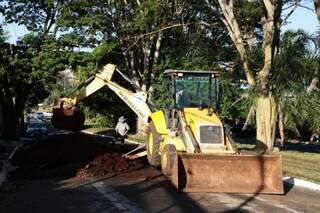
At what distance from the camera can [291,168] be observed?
2067 cm

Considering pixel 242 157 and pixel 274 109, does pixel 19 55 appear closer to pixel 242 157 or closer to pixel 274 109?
pixel 274 109

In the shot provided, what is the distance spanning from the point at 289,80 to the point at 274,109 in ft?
4.95

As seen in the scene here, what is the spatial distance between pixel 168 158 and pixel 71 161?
4.22 metres

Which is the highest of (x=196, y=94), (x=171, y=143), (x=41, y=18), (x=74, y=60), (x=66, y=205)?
(x=41, y=18)

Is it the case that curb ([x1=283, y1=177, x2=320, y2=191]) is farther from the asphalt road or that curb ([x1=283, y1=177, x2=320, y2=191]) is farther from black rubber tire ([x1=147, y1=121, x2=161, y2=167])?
black rubber tire ([x1=147, y1=121, x2=161, y2=167])

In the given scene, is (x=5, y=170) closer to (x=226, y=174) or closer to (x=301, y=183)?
(x=226, y=174)

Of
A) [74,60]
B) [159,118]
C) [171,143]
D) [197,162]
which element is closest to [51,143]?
[159,118]

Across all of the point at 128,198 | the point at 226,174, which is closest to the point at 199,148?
the point at 226,174

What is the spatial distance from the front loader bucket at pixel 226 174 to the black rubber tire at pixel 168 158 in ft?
4.58

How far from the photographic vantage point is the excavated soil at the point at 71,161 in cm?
1827

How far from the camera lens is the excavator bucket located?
24312 mm

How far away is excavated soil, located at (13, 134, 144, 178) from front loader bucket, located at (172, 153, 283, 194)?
3495 millimetres

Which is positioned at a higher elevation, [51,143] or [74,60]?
[74,60]

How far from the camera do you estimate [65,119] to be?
2447 cm
